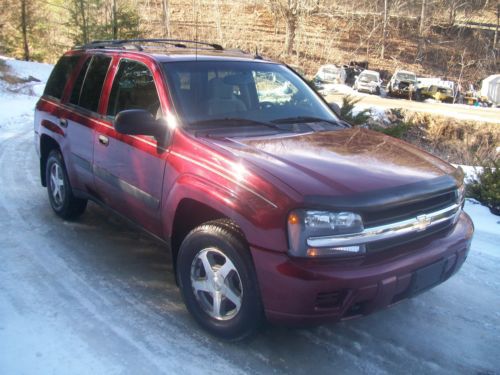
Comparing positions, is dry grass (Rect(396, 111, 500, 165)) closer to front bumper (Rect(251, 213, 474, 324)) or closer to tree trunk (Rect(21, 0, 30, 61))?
front bumper (Rect(251, 213, 474, 324))

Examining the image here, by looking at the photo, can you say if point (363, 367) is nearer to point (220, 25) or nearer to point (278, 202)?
point (278, 202)

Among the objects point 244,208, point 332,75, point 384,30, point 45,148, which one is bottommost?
point 332,75

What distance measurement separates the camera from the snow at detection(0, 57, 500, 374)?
3.03 meters

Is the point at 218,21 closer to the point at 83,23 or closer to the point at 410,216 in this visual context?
the point at 83,23

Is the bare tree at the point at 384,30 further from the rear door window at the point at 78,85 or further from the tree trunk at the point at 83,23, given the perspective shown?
the rear door window at the point at 78,85

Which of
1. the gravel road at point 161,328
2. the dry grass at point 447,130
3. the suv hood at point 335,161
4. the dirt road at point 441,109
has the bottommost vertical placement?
the dry grass at point 447,130

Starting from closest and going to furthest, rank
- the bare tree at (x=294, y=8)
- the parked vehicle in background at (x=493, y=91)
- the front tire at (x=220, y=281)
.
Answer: the front tire at (x=220, y=281)
the parked vehicle in background at (x=493, y=91)
the bare tree at (x=294, y=8)

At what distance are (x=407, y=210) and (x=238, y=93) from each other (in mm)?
1704

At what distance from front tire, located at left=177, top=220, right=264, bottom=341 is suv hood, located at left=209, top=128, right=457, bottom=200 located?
0.48 m

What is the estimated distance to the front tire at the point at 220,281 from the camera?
2912 millimetres

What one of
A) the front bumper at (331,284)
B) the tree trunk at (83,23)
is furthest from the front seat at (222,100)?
the tree trunk at (83,23)

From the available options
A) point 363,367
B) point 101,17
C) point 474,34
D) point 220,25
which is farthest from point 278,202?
point 474,34

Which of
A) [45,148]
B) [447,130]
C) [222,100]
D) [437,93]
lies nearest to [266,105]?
[222,100]

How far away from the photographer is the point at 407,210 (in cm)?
296
